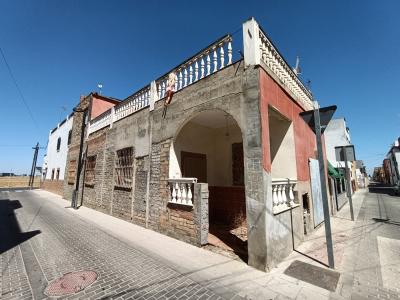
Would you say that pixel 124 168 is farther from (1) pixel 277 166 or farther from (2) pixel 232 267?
(2) pixel 232 267

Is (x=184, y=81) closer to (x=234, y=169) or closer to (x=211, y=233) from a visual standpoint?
(x=234, y=169)

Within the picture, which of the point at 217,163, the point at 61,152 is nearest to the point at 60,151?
the point at 61,152

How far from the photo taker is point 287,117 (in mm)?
5848

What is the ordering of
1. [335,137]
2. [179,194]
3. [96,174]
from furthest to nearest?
[335,137]
[96,174]
[179,194]

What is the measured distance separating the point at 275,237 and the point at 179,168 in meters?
3.48

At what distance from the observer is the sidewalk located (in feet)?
10.3

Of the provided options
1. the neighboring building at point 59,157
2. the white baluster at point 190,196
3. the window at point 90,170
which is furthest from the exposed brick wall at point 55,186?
the white baluster at point 190,196

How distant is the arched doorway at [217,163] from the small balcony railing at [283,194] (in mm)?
1664

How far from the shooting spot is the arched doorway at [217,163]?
6660 mm

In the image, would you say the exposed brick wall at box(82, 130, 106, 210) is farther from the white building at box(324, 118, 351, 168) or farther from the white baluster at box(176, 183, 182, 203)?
the white building at box(324, 118, 351, 168)

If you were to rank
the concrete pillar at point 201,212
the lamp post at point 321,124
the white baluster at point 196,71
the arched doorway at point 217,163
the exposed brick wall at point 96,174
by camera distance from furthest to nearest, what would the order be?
the exposed brick wall at point 96,174 → the arched doorway at point 217,163 → the white baluster at point 196,71 → the concrete pillar at point 201,212 → the lamp post at point 321,124

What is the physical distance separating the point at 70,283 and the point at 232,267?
2.86 metres

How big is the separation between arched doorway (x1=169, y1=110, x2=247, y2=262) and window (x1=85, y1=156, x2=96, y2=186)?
6.91 metres

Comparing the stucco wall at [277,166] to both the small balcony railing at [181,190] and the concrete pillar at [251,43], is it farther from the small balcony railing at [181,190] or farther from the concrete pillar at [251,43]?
the small balcony railing at [181,190]
